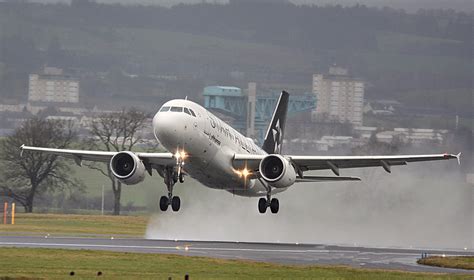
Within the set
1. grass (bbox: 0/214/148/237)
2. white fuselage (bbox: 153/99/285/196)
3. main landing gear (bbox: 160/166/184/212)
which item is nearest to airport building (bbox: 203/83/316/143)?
grass (bbox: 0/214/148/237)

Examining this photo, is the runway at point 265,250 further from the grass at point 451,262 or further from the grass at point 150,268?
the grass at point 150,268

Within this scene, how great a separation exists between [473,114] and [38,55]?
2660 inches

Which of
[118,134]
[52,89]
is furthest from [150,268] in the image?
[52,89]

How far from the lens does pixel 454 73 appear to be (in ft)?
398

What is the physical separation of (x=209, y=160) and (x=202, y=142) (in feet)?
4.61

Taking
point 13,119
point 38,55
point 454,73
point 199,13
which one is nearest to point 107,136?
point 13,119

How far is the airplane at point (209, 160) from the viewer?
4938 centimetres

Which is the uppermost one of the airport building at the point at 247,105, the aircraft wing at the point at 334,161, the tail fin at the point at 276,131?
the airport building at the point at 247,105

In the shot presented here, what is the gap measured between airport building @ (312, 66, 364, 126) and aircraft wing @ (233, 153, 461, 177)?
57.8 meters

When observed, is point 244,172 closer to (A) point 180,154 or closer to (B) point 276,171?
(B) point 276,171

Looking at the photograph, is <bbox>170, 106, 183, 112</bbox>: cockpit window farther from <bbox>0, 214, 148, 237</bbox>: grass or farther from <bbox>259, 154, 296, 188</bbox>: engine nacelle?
<bbox>0, 214, 148, 237</bbox>: grass

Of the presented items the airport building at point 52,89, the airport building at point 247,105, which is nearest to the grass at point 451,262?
the airport building at point 247,105

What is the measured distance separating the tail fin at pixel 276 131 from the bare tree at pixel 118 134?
83.5 feet

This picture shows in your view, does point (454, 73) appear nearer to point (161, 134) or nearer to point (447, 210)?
point (447, 210)
